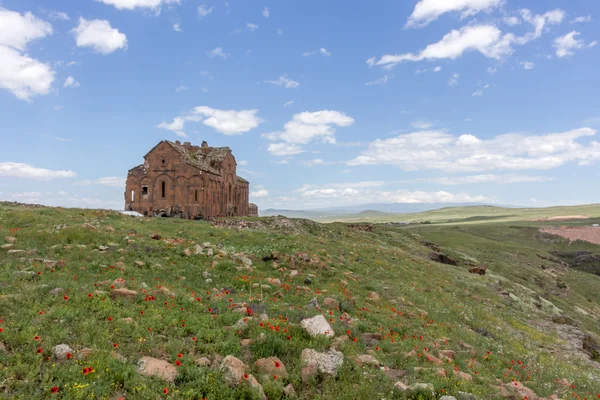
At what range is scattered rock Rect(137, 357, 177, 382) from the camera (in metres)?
7.02

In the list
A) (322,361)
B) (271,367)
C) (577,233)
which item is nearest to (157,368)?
(271,367)

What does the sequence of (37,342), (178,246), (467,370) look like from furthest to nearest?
(178,246) < (467,370) < (37,342)

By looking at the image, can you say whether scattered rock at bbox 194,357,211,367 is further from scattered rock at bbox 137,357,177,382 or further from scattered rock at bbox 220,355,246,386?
scattered rock at bbox 137,357,177,382

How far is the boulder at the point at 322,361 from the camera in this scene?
8195 millimetres

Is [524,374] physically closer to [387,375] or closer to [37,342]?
[387,375]

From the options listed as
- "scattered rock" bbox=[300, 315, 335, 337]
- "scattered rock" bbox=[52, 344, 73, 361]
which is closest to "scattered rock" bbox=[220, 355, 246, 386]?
"scattered rock" bbox=[300, 315, 335, 337]

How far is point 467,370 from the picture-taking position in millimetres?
10102

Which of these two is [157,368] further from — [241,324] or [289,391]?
[241,324]

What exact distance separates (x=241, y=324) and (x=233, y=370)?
7.71 ft

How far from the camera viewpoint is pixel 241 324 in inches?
380

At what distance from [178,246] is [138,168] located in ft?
113

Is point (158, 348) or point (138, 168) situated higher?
point (138, 168)

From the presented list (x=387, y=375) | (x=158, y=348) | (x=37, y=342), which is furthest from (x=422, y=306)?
(x=37, y=342)

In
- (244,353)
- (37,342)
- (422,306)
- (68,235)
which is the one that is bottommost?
(422,306)
